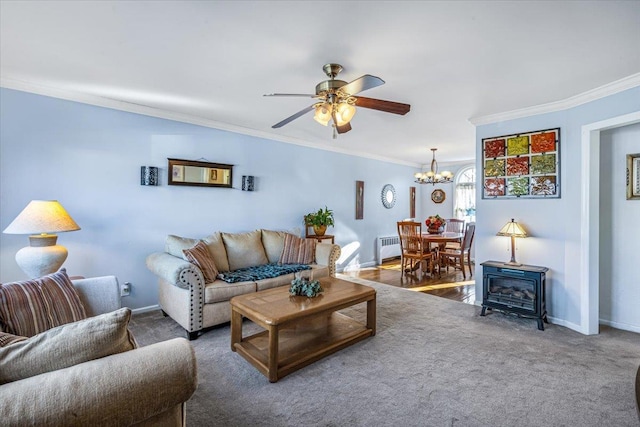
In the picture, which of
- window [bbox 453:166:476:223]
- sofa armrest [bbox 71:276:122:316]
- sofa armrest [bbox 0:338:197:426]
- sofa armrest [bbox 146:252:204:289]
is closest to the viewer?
sofa armrest [bbox 0:338:197:426]

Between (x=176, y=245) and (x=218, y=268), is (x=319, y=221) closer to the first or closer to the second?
(x=218, y=268)

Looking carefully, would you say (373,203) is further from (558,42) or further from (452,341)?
(558,42)

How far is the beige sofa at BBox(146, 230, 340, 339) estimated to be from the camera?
288cm

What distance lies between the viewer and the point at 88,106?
318 centimetres

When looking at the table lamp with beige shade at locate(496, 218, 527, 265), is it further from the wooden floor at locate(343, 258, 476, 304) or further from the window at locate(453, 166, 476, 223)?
the window at locate(453, 166, 476, 223)

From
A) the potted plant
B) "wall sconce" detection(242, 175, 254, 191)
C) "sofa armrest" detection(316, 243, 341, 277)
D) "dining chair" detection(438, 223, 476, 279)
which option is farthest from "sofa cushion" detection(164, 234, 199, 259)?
"dining chair" detection(438, 223, 476, 279)

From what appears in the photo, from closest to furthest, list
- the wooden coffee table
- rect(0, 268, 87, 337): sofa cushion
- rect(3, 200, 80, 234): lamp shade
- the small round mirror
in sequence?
rect(0, 268, 87, 337): sofa cushion → the wooden coffee table → rect(3, 200, 80, 234): lamp shade → the small round mirror

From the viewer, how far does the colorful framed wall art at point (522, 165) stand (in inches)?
131

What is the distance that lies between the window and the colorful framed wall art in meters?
3.85

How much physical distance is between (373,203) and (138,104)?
468 centimetres

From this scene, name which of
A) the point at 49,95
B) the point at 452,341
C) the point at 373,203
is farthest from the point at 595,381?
the point at 49,95

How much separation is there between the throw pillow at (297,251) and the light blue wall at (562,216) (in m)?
2.38

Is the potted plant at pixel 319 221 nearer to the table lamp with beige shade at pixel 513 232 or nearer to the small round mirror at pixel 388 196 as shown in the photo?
the small round mirror at pixel 388 196

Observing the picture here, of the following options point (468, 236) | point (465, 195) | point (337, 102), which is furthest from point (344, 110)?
point (465, 195)
